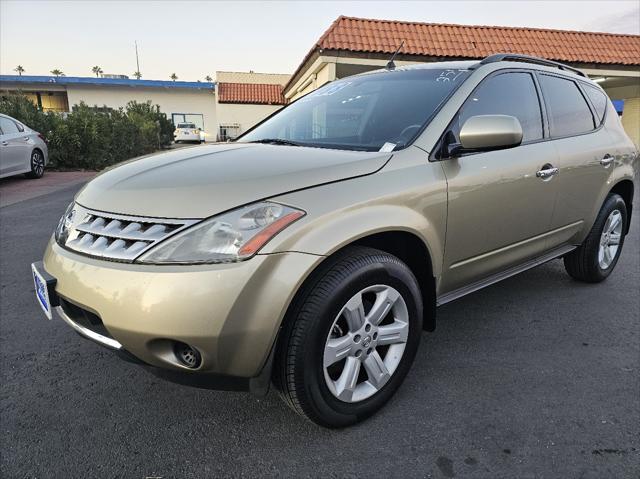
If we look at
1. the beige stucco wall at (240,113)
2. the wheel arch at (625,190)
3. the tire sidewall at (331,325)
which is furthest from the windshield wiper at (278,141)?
the beige stucco wall at (240,113)

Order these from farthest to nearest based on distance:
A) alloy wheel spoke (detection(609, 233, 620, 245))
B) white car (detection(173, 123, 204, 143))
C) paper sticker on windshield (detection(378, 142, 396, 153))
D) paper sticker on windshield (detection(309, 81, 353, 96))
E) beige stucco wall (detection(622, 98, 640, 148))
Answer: white car (detection(173, 123, 204, 143)) → beige stucco wall (detection(622, 98, 640, 148)) → alloy wheel spoke (detection(609, 233, 620, 245)) → paper sticker on windshield (detection(309, 81, 353, 96)) → paper sticker on windshield (detection(378, 142, 396, 153))

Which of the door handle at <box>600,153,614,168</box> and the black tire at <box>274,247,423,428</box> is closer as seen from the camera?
the black tire at <box>274,247,423,428</box>

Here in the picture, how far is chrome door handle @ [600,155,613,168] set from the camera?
3.39 metres

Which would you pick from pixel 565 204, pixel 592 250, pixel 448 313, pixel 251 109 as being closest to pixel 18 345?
pixel 448 313

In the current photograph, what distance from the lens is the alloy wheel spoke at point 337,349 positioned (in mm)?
1855

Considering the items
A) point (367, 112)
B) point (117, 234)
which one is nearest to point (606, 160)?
point (367, 112)

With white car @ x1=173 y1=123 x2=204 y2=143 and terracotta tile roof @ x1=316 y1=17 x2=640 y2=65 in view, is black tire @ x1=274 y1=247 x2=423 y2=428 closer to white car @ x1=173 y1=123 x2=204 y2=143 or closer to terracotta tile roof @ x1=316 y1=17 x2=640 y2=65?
terracotta tile roof @ x1=316 y1=17 x2=640 y2=65

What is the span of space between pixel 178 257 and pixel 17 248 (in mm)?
4112

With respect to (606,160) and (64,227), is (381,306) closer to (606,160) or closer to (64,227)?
(64,227)

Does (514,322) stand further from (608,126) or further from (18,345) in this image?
(18,345)

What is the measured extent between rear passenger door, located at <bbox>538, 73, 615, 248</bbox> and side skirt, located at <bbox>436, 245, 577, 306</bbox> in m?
0.08

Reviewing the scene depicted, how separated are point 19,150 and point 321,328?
10.0 m

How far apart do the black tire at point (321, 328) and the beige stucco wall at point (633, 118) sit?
1908 centimetres

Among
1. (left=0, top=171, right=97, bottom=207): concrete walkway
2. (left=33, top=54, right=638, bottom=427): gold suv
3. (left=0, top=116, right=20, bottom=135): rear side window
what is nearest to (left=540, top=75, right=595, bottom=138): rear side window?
(left=33, top=54, right=638, bottom=427): gold suv
